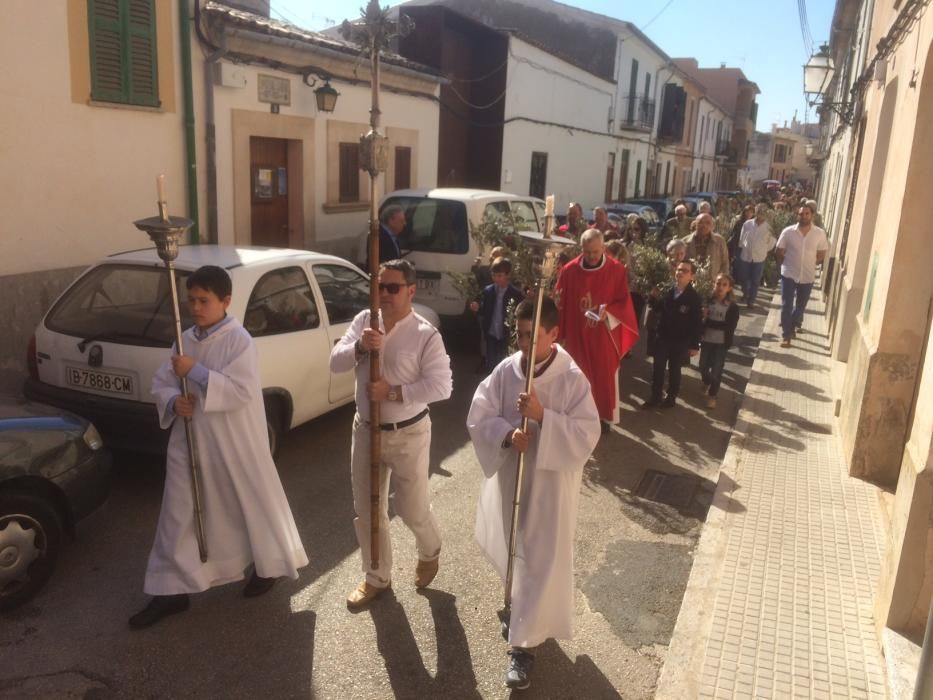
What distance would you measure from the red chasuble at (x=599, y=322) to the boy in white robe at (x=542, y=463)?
2982mm

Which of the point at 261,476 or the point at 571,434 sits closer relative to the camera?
the point at 571,434

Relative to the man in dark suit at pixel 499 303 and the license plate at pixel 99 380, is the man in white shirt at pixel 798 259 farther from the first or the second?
the license plate at pixel 99 380

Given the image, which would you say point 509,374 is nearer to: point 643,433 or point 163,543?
point 163,543

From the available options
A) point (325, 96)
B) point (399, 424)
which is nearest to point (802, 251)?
point (325, 96)

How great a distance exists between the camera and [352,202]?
12734 millimetres

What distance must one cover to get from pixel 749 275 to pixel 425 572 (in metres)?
10.8

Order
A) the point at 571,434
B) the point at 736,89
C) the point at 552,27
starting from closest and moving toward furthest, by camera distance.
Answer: the point at 571,434 → the point at 552,27 → the point at 736,89

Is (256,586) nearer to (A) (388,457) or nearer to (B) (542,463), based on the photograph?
(A) (388,457)

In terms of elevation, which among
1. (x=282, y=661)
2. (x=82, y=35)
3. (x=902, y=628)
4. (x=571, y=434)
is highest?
(x=82, y=35)

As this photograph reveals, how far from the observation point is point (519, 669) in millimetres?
3395

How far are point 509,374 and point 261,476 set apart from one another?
1.29 m

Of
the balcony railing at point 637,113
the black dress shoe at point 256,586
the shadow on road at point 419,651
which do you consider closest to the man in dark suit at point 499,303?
the shadow on road at point 419,651

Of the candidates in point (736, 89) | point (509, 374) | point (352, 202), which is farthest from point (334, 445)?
point (736, 89)

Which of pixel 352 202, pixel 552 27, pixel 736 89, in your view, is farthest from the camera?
pixel 736 89
